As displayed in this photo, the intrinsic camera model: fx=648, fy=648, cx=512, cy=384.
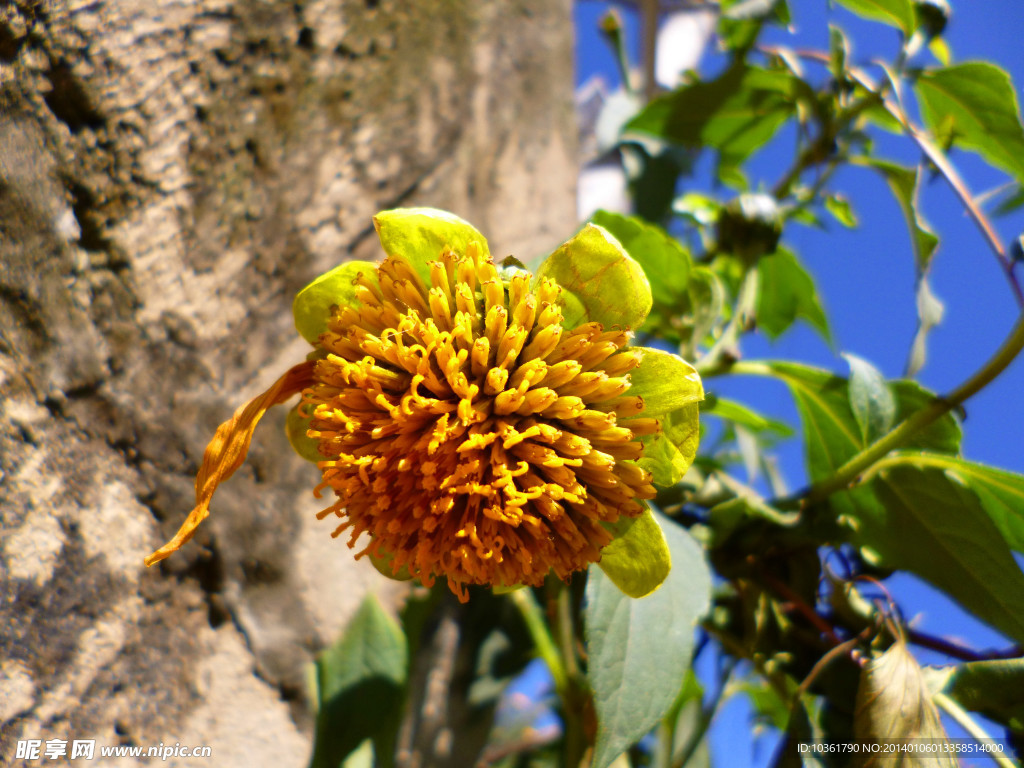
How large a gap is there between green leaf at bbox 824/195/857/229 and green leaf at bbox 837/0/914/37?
10.3 inches

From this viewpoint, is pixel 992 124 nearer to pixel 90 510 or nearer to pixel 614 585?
pixel 614 585

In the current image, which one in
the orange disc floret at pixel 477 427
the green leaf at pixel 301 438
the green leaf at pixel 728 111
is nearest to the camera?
the orange disc floret at pixel 477 427

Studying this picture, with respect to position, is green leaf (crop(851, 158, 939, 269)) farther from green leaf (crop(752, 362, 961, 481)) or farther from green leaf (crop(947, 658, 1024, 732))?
green leaf (crop(947, 658, 1024, 732))

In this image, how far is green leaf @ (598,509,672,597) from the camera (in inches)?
24.5

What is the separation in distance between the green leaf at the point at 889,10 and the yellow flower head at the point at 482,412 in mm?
708

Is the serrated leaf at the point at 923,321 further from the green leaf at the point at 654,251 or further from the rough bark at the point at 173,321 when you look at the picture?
the rough bark at the point at 173,321

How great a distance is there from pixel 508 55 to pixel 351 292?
0.92 metres

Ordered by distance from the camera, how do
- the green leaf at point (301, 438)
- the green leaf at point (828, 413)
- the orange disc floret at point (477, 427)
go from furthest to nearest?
the green leaf at point (828, 413)
the green leaf at point (301, 438)
the orange disc floret at point (477, 427)

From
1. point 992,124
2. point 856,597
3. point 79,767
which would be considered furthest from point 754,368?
point 79,767

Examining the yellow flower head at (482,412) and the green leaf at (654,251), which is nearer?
the yellow flower head at (482,412)

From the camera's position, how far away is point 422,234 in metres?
0.65

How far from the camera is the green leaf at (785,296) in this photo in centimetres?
122

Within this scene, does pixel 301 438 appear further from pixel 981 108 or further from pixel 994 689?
pixel 981 108

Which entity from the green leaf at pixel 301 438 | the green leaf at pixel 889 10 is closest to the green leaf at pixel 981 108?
the green leaf at pixel 889 10
